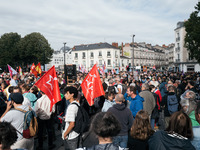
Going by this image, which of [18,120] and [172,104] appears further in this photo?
[172,104]

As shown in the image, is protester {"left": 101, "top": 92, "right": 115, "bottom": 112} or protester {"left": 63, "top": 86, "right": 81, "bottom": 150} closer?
protester {"left": 63, "top": 86, "right": 81, "bottom": 150}

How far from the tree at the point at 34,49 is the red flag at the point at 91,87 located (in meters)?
41.8

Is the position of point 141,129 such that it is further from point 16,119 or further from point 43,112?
point 43,112

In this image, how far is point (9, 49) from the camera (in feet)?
160

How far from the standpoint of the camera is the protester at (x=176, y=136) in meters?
2.23

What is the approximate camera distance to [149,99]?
5809 mm

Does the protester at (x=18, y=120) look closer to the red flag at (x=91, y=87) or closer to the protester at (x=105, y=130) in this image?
the protester at (x=105, y=130)

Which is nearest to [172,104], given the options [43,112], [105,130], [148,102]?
[148,102]

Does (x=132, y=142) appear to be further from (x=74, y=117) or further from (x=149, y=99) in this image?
(x=149, y=99)

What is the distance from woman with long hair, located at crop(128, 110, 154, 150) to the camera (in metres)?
2.69

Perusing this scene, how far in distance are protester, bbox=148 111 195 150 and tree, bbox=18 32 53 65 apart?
4540cm

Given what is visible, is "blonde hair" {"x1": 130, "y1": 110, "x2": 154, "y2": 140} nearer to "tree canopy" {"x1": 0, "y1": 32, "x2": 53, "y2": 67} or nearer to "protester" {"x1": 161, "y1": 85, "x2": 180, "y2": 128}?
"protester" {"x1": 161, "y1": 85, "x2": 180, "y2": 128}

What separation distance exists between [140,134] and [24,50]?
4881 centimetres

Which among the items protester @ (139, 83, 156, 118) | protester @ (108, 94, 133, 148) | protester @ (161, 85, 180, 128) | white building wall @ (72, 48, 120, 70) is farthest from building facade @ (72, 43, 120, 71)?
protester @ (108, 94, 133, 148)
